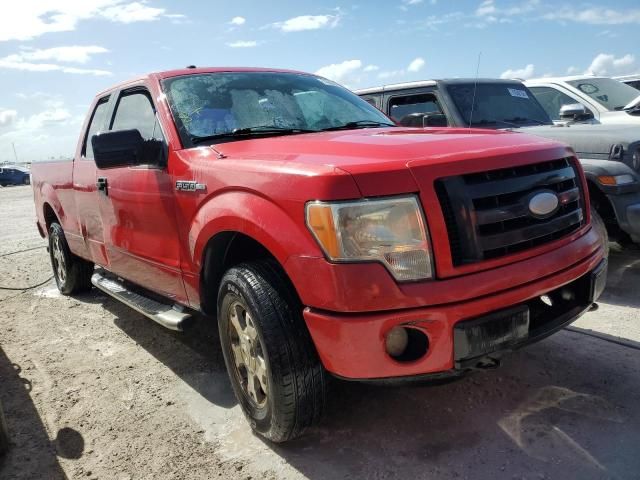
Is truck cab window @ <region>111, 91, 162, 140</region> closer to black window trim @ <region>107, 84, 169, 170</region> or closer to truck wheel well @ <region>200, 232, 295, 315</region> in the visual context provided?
black window trim @ <region>107, 84, 169, 170</region>

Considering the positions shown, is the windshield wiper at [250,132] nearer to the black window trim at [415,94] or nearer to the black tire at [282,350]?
the black tire at [282,350]

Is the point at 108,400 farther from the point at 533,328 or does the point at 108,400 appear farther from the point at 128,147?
the point at 533,328

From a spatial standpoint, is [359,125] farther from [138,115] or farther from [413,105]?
[413,105]

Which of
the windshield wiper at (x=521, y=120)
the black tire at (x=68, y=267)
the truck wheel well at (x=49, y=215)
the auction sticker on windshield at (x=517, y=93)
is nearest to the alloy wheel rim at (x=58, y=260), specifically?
the black tire at (x=68, y=267)

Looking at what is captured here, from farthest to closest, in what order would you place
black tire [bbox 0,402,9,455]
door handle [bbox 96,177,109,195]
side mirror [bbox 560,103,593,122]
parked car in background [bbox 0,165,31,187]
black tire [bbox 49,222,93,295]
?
parked car in background [bbox 0,165,31,187] < side mirror [bbox 560,103,593,122] < black tire [bbox 49,222,93,295] < door handle [bbox 96,177,109,195] < black tire [bbox 0,402,9,455]

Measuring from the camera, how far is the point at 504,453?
236cm

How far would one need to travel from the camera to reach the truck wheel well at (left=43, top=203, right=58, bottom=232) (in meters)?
5.52

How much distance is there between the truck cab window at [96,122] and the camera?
440 centimetres

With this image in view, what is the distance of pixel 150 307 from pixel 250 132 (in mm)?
1287

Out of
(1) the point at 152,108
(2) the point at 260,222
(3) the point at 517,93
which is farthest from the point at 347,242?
(3) the point at 517,93

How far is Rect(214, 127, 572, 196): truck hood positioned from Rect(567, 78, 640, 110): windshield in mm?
4502

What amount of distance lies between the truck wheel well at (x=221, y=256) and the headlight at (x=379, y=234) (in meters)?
0.68

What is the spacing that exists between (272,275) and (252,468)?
875mm

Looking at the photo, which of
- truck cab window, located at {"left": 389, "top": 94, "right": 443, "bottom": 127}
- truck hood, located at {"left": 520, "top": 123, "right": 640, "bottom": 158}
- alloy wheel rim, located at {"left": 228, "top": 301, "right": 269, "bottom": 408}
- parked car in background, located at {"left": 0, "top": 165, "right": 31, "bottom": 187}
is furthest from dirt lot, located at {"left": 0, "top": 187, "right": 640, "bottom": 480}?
parked car in background, located at {"left": 0, "top": 165, "right": 31, "bottom": 187}
